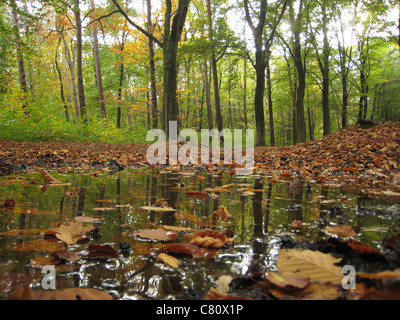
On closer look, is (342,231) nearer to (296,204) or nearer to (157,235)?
(296,204)

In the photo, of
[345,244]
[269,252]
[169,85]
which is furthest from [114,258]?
[169,85]

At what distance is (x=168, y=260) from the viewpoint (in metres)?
0.79

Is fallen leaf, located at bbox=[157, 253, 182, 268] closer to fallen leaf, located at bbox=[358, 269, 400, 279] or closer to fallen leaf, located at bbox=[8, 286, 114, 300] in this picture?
fallen leaf, located at bbox=[8, 286, 114, 300]

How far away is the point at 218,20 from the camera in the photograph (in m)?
11.2

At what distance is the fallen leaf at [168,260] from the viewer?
2.52 ft

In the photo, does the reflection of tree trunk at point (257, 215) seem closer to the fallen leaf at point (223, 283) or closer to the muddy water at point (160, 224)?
the muddy water at point (160, 224)

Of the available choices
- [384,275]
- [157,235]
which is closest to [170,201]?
[157,235]

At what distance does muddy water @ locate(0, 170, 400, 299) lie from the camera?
0.68m

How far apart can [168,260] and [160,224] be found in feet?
1.45

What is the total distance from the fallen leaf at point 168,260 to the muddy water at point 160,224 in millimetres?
26

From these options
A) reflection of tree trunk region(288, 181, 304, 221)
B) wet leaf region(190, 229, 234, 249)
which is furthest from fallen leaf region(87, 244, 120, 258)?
reflection of tree trunk region(288, 181, 304, 221)

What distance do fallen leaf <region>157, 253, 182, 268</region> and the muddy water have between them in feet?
0.09

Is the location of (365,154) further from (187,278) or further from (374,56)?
(374,56)

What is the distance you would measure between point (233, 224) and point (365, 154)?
4.24m
